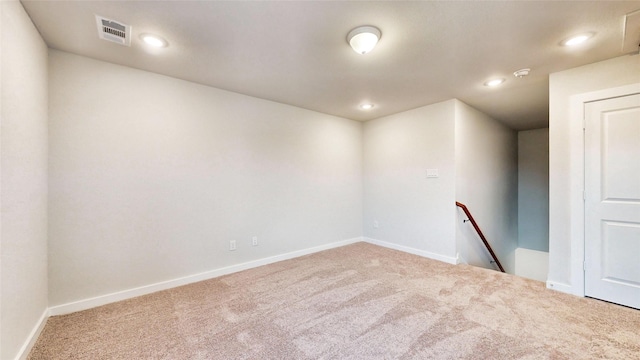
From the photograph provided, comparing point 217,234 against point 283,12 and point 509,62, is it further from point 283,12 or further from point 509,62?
point 509,62

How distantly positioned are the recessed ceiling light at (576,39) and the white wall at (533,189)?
4274 millimetres

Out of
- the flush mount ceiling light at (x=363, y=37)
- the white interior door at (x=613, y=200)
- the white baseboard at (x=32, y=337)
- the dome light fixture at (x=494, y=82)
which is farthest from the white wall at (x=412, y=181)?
the white baseboard at (x=32, y=337)

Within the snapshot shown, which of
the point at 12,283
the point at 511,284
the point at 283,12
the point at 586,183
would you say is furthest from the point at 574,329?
the point at 12,283

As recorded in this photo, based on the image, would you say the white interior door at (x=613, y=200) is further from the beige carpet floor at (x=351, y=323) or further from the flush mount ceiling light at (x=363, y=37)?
the flush mount ceiling light at (x=363, y=37)

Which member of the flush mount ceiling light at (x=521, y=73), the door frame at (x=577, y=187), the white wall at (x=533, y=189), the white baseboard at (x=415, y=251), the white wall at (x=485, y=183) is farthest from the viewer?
the white wall at (x=533, y=189)

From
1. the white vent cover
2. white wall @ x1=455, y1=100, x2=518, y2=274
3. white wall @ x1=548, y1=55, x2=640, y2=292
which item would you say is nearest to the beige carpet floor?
white wall @ x1=548, y1=55, x2=640, y2=292

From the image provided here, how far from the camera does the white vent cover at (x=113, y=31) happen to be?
6.25 ft

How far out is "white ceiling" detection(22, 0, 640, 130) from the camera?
1755 mm

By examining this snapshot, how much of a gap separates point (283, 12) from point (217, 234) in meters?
2.59

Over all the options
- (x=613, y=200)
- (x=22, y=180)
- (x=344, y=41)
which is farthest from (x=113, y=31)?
(x=613, y=200)

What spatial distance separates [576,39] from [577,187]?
4.80ft

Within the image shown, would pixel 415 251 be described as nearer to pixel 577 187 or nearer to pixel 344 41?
pixel 577 187

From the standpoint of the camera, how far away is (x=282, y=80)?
2.97 m

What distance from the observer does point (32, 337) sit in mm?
1845
